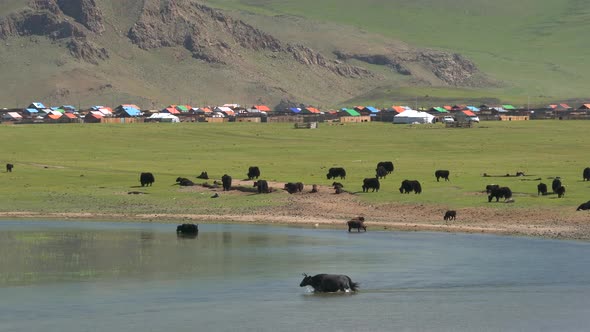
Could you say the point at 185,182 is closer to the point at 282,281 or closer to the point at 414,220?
the point at 414,220

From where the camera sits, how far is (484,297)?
2748 centimetres

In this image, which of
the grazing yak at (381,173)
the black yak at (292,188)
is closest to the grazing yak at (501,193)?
the black yak at (292,188)

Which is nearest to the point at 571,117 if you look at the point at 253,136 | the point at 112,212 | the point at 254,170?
the point at 253,136

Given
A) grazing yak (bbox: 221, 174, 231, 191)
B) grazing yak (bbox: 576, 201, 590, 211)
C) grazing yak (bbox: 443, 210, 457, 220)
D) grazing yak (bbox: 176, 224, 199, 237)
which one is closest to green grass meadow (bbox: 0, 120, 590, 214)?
grazing yak (bbox: 221, 174, 231, 191)

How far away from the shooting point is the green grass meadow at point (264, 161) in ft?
169

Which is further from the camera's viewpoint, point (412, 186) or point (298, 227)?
point (412, 186)

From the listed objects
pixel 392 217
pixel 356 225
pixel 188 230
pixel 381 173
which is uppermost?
pixel 381 173

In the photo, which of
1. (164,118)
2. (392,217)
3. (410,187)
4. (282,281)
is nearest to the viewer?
(282,281)

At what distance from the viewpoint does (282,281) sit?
30078 millimetres

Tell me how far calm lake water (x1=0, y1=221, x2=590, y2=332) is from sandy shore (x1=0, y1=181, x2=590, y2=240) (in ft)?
7.24

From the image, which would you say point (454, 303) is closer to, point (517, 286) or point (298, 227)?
point (517, 286)

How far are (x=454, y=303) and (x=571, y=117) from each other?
544 feet

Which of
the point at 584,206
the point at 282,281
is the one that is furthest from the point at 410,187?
the point at 282,281

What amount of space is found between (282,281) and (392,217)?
55.3ft
